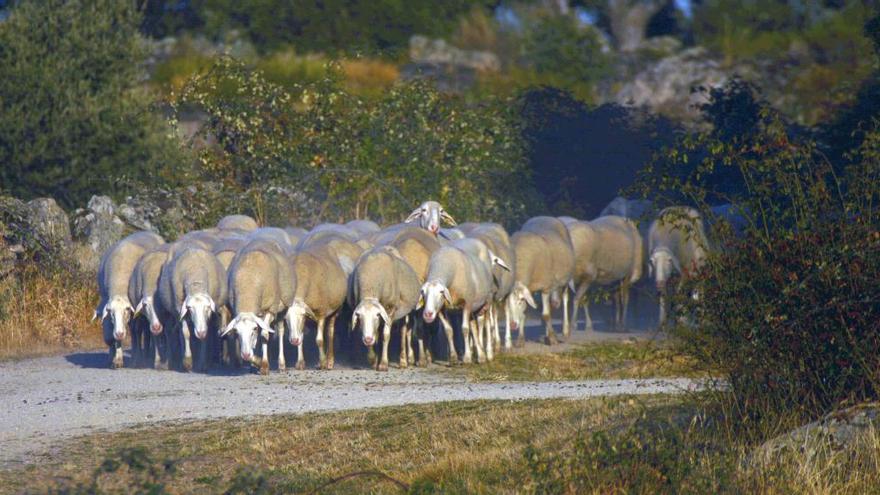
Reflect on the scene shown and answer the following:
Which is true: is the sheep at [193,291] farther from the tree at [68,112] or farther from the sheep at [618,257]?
the tree at [68,112]

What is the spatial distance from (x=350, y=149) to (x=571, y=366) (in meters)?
11.7

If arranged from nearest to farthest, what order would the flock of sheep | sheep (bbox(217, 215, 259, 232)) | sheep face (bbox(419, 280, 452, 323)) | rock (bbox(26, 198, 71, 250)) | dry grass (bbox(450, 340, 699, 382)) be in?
1. dry grass (bbox(450, 340, 699, 382))
2. the flock of sheep
3. sheep face (bbox(419, 280, 452, 323))
4. rock (bbox(26, 198, 71, 250))
5. sheep (bbox(217, 215, 259, 232))

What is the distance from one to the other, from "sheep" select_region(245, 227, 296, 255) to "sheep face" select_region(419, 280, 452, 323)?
6.14ft

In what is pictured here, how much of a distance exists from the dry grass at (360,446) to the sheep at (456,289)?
16.9ft

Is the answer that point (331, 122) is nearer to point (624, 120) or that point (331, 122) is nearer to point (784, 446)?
point (624, 120)

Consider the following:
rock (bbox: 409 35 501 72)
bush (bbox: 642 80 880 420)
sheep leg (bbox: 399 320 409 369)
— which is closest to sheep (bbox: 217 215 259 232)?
sheep leg (bbox: 399 320 409 369)

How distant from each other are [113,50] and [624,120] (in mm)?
11821

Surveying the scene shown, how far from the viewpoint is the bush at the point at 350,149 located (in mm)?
27781

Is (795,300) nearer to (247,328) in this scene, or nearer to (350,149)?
(247,328)

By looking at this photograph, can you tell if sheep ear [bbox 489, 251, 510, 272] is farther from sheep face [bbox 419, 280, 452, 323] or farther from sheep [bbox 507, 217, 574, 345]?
sheep face [bbox 419, 280, 452, 323]

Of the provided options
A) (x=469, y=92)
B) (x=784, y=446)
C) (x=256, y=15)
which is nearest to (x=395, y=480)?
(x=784, y=446)

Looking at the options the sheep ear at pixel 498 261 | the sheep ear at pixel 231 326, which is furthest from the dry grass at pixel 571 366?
the sheep ear at pixel 231 326

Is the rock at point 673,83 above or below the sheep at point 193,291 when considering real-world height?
above

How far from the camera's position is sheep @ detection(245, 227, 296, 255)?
19.1 meters
